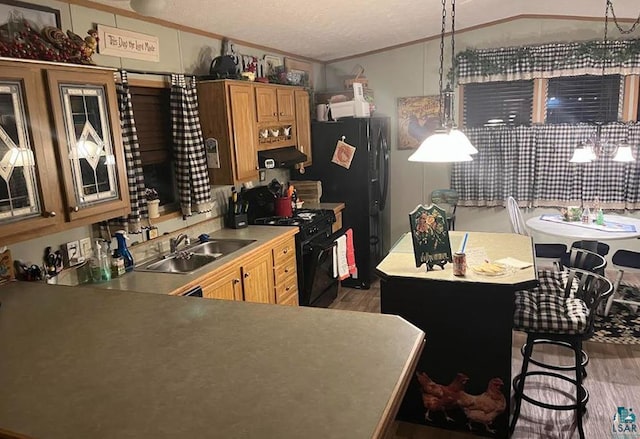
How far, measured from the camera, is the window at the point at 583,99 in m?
5.09

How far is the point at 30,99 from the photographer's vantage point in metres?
2.00

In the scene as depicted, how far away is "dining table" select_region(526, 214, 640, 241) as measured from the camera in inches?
160

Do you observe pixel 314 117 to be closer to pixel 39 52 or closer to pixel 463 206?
pixel 463 206

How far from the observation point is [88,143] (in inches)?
91.6

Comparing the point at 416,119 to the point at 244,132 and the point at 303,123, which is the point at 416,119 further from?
the point at 244,132

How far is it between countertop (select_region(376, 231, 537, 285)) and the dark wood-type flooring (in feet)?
2.88

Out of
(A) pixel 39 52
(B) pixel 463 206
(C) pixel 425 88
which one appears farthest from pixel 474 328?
(C) pixel 425 88

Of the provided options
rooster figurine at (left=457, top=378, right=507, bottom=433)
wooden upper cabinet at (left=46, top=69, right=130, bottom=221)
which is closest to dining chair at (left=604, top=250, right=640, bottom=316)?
rooster figurine at (left=457, top=378, right=507, bottom=433)

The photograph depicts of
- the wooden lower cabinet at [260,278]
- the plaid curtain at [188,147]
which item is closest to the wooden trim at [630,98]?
the wooden lower cabinet at [260,278]

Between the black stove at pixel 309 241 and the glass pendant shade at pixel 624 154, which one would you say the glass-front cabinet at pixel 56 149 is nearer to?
the black stove at pixel 309 241

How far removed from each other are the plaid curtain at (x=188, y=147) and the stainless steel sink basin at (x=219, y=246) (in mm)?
265

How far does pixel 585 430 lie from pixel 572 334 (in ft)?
2.00

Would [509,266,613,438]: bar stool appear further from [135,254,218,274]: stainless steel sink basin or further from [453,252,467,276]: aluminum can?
[135,254,218,274]: stainless steel sink basin

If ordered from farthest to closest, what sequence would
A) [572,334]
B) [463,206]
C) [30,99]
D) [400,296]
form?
[463,206] → [400,296] → [572,334] → [30,99]
